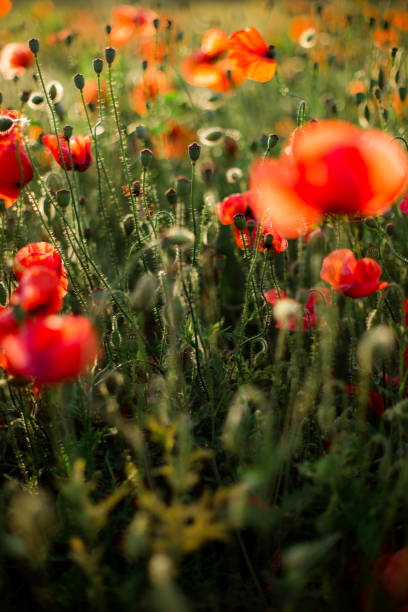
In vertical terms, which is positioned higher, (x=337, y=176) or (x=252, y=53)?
(x=252, y=53)

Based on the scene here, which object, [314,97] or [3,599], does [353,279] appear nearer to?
[3,599]

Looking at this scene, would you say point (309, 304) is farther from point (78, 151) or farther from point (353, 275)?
point (78, 151)

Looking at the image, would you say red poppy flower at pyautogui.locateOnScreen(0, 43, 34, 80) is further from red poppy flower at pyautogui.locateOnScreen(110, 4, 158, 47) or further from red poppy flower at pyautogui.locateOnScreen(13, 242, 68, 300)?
red poppy flower at pyautogui.locateOnScreen(13, 242, 68, 300)

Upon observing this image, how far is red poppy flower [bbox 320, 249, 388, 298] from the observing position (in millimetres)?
1274

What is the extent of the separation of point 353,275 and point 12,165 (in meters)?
0.89

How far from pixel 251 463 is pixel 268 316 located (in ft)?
1.30

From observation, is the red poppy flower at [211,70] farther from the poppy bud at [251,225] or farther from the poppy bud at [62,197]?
the poppy bud at [62,197]

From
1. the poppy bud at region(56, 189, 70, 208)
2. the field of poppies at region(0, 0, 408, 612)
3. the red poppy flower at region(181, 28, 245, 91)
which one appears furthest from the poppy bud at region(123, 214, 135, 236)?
the red poppy flower at region(181, 28, 245, 91)

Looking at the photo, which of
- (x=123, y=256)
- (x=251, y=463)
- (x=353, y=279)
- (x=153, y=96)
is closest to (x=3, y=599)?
(x=251, y=463)

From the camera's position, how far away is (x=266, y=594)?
1137mm

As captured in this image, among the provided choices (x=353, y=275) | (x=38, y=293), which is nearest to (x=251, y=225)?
(x=353, y=275)

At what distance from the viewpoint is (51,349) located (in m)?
0.89

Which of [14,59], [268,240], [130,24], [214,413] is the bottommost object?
[214,413]

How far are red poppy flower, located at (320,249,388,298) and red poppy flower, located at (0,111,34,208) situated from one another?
79 centimetres
